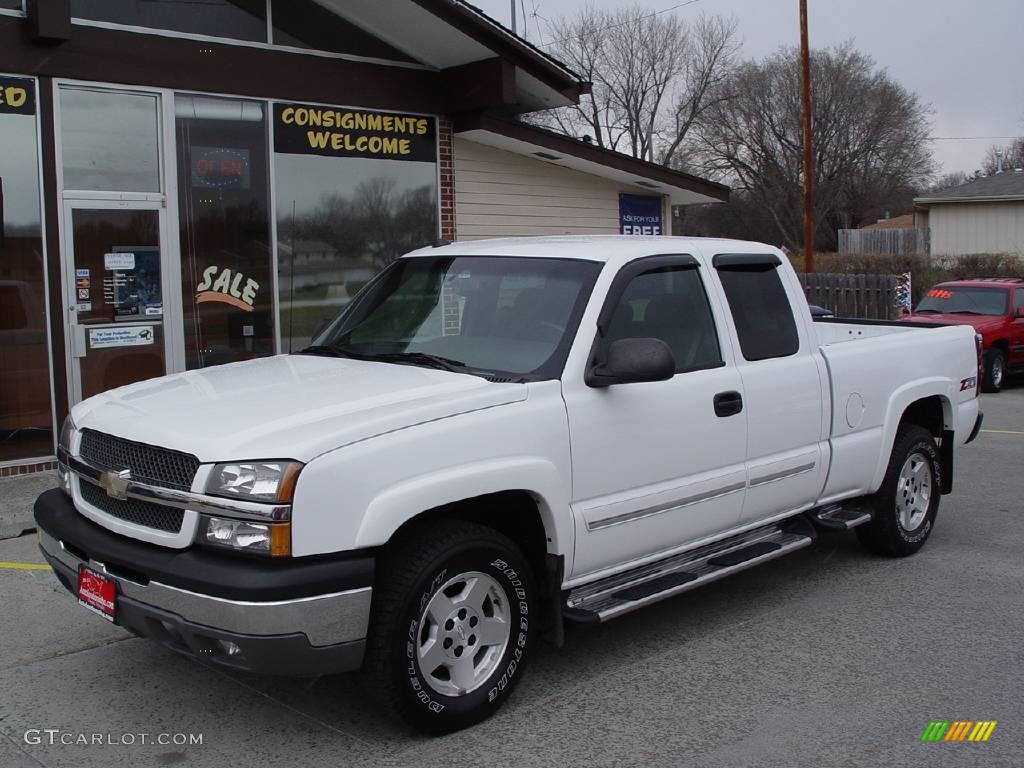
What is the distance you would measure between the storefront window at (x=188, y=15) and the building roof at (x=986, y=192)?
106 feet

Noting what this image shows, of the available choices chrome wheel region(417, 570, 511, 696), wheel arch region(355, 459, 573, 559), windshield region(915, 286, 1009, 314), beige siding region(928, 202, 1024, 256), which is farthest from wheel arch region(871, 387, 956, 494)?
beige siding region(928, 202, 1024, 256)

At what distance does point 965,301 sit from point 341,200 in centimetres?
1075

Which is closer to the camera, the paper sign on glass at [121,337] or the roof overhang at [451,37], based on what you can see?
the paper sign on glass at [121,337]

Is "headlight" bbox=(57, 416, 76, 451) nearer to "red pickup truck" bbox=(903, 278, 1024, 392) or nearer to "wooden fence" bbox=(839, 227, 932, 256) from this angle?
"red pickup truck" bbox=(903, 278, 1024, 392)

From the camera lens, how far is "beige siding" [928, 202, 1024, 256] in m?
36.8

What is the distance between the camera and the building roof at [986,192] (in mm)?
36594

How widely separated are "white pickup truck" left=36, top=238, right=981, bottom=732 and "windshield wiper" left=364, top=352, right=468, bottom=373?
2 cm

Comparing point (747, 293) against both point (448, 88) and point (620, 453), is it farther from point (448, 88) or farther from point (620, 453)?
point (448, 88)

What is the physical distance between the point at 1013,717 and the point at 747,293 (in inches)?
95.3

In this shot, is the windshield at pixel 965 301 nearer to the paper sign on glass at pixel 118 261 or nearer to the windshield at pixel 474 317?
the paper sign on glass at pixel 118 261

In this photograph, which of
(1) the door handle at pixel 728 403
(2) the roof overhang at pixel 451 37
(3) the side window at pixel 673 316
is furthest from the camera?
(2) the roof overhang at pixel 451 37

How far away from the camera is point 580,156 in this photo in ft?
40.9

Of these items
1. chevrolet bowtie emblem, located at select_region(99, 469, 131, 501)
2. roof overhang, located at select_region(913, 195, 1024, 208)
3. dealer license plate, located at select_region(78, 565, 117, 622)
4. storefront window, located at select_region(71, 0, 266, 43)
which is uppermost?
roof overhang, located at select_region(913, 195, 1024, 208)

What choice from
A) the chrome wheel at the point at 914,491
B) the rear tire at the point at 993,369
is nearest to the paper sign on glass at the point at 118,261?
the chrome wheel at the point at 914,491
